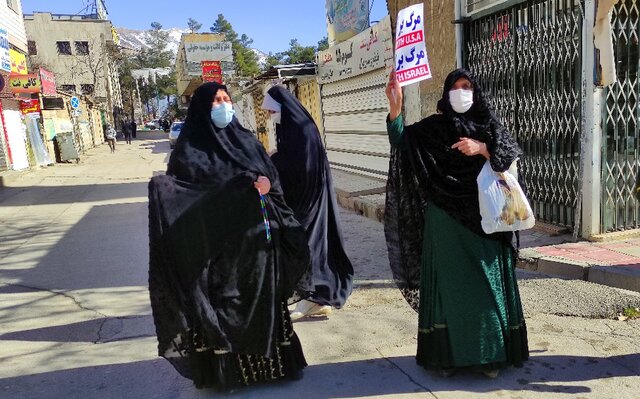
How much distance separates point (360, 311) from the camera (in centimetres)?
405

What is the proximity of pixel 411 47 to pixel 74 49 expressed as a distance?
42648 millimetres

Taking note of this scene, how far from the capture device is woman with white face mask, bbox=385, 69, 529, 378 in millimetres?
2686

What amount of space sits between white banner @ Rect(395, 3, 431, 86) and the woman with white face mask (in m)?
1.41

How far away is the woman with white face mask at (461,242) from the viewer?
106 inches

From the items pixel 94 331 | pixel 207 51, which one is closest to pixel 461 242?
pixel 94 331

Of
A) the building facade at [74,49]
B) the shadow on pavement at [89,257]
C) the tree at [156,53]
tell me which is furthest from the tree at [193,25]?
the shadow on pavement at [89,257]

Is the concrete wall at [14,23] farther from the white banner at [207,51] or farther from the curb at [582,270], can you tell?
the white banner at [207,51]

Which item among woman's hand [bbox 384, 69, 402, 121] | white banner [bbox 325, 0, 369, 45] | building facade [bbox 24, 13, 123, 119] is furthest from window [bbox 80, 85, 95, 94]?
woman's hand [bbox 384, 69, 402, 121]

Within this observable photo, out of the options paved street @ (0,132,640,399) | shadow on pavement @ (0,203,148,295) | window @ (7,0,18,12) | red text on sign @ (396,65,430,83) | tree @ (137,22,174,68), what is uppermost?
tree @ (137,22,174,68)

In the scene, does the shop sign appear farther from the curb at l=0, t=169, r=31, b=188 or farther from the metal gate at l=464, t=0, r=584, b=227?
the metal gate at l=464, t=0, r=584, b=227

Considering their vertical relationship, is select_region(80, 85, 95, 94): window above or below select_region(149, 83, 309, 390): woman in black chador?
above

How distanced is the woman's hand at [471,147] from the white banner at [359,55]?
654 centimetres

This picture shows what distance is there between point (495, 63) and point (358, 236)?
273 centimetres

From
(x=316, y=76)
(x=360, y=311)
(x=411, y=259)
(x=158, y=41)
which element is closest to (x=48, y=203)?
(x=316, y=76)
